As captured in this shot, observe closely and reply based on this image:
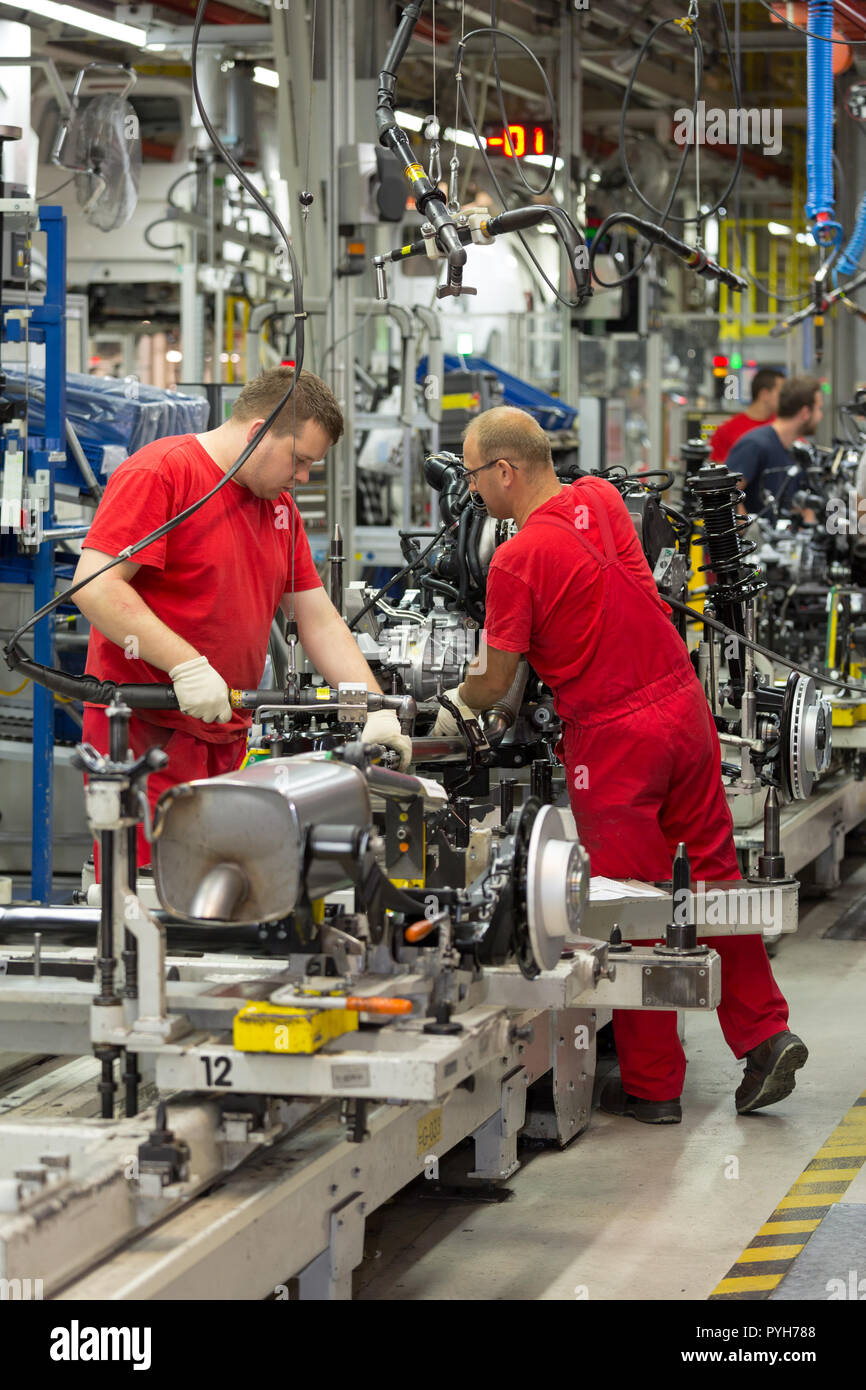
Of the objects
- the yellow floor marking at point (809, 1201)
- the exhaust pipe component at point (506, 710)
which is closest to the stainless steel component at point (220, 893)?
the exhaust pipe component at point (506, 710)

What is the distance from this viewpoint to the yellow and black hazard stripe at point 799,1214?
3217 mm

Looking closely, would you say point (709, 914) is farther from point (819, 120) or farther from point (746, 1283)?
point (819, 120)

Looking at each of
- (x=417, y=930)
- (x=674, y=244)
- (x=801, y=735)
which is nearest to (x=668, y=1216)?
(x=417, y=930)

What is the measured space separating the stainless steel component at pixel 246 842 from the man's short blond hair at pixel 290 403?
4.01ft

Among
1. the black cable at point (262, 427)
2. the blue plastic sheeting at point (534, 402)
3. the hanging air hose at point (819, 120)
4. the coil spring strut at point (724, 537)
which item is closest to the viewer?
the black cable at point (262, 427)

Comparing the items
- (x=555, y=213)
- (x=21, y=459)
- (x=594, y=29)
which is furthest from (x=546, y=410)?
(x=555, y=213)

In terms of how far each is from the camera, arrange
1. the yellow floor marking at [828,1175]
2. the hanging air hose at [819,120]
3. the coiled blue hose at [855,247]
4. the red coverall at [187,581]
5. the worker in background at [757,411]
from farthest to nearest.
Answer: the worker in background at [757,411] → the coiled blue hose at [855,247] → the hanging air hose at [819,120] → the yellow floor marking at [828,1175] → the red coverall at [187,581]

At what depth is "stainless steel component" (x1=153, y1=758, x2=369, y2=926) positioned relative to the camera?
2537 mm

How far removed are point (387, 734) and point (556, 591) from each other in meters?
0.69

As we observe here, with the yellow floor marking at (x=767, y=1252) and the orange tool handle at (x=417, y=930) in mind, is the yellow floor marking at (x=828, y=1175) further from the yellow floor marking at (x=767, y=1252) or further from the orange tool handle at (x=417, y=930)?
the orange tool handle at (x=417, y=930)

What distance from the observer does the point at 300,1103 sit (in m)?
2.72

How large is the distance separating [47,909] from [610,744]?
56.7 inches
